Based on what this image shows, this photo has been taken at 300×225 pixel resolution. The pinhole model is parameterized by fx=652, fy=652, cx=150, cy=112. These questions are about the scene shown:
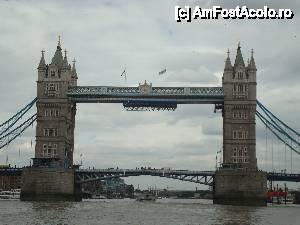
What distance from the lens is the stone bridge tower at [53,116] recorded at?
110562 millimetres

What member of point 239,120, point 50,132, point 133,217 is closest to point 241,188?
point 239,120

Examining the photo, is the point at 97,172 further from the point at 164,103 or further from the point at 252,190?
the point at 252,190

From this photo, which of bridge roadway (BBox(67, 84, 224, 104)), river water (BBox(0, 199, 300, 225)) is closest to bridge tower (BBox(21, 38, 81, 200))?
bridge roadway (BBox(67, 84, 224, 104))

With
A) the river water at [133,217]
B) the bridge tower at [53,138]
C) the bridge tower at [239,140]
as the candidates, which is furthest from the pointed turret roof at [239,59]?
the river water at [133,217]

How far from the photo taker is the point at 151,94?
110m

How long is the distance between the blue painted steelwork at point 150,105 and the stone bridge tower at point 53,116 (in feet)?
34.8

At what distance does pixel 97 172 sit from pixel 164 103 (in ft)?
54.0

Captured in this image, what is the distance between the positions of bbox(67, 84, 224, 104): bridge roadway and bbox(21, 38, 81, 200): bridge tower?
3.06 meters

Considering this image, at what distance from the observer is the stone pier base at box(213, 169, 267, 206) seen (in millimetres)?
Answer: 102625

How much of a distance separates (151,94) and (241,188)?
71.3 feet

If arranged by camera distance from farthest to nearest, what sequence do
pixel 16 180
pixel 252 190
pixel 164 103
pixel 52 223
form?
pixel 16 180 < pixel 164 103 < pixel 252 190 < pixel 52 223

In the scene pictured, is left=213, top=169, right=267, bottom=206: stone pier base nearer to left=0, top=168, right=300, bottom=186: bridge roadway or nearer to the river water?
left=0, top=168, right=300, bottom=186: bridge roadway

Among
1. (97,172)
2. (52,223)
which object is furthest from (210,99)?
(52,223)

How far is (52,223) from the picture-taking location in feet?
162
